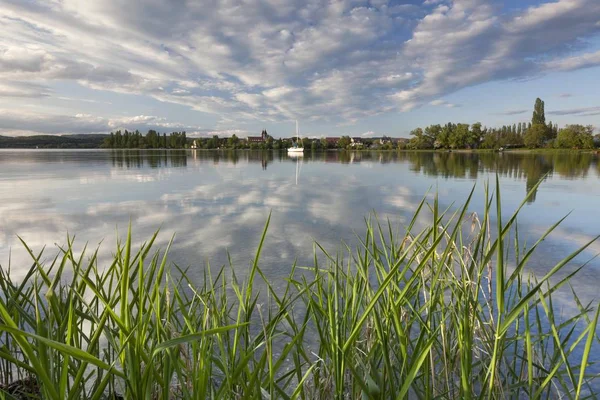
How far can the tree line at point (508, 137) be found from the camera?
71.7 metres

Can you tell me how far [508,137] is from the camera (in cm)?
9238

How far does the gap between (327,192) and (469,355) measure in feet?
39.7

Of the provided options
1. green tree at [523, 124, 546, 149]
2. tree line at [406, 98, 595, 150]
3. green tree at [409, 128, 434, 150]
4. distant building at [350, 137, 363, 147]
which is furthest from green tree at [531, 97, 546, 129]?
distant building at [350, 137, 363, 147]

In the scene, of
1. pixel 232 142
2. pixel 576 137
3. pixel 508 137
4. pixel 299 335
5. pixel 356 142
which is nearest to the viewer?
pixel 299 335

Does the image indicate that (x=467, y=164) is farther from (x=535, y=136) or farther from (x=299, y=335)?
(x=535, y=136)

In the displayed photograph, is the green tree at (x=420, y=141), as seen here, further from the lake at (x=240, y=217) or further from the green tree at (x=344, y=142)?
the lake at (x=240, y=217)

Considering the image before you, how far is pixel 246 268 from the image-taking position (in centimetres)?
504

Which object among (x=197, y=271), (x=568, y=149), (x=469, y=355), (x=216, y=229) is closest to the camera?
(x=469, y=355)

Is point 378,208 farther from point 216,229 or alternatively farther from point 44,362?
point 44,362

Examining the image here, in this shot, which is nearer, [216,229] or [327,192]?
[216,229]

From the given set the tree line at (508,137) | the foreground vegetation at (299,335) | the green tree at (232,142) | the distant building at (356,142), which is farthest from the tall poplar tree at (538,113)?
the foreground vegetation at (299,335)

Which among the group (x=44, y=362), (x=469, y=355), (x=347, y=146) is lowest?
(x=469, y=355)

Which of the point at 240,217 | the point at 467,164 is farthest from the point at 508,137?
the point at 240,217

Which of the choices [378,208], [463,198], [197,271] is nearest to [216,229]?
[197,271]
